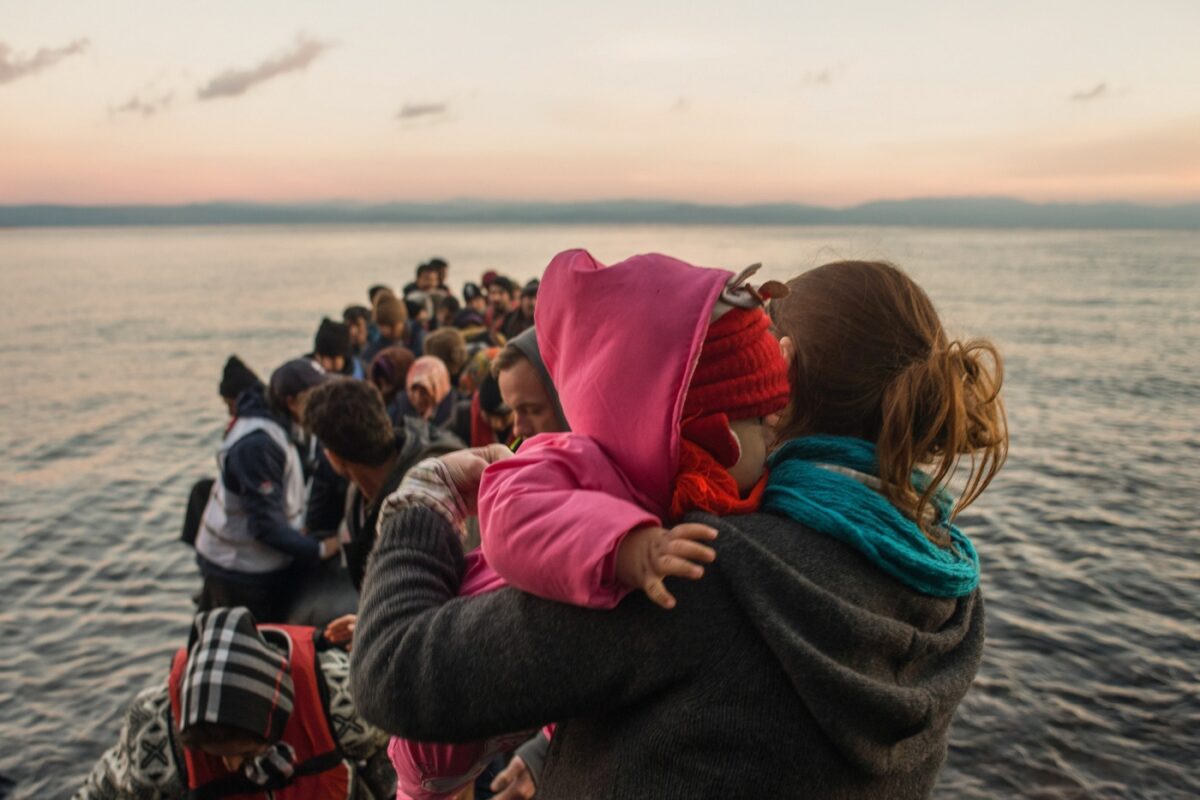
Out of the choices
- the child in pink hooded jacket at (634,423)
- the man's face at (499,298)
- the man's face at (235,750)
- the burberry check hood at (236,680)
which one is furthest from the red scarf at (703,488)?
the man's face at (499,298)

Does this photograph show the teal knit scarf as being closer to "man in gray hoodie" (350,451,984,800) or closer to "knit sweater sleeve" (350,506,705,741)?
"man in gray hoodie" (350,451,984,800)

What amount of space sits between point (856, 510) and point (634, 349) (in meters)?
0.48

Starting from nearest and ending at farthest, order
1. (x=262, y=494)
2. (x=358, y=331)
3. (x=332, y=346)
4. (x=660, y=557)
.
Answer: (x=660, y=557), (x=262, y=494), (x=332, y=346), (x=358, y=331)

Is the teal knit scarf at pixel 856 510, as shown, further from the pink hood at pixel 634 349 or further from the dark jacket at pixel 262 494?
the dark jacket at pixel 262 494

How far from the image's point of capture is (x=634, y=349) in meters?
1.51

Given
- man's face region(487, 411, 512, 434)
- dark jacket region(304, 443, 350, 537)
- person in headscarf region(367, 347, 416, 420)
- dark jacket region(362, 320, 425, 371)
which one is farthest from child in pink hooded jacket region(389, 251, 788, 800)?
dark jacket region(362, 320, 425, 371)

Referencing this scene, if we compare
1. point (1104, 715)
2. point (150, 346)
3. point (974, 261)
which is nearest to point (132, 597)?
point (1104, 715)

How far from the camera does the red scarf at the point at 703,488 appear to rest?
1.53 m

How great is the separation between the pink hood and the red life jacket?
233cm

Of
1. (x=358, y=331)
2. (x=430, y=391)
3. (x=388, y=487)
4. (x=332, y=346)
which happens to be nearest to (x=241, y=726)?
(x=388, y=487)

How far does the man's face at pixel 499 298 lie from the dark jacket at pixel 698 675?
41.3ft

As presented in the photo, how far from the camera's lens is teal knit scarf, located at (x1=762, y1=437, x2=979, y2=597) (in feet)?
5.02

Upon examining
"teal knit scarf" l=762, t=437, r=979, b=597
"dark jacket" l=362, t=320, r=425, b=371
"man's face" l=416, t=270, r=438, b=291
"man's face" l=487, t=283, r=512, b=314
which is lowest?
"dark jacket" l=362, t=320, r=425, b=371

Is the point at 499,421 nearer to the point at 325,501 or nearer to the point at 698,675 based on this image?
the point at 325,501
